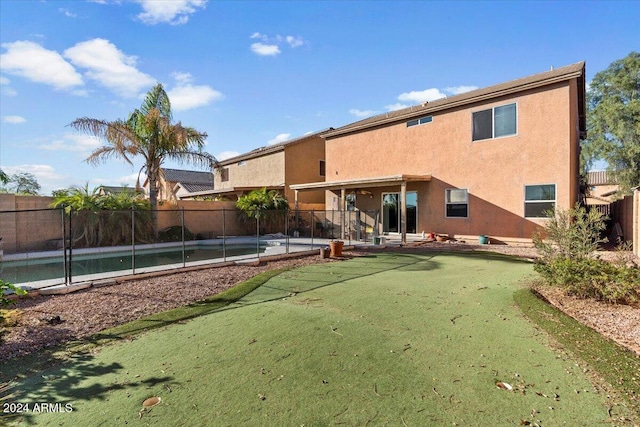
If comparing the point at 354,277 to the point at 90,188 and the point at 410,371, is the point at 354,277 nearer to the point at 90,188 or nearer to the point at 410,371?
the point at 410,371

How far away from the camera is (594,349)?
389 centimetres

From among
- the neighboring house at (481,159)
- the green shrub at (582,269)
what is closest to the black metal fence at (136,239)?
the neighboring house at (481,159)

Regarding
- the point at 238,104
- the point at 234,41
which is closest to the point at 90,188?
the point at 238,104

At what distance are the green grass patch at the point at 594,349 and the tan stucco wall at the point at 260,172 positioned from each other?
1898cm

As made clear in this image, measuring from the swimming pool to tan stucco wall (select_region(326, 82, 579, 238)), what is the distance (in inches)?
342

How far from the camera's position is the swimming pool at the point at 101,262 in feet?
28.0

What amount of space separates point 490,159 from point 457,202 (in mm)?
2363

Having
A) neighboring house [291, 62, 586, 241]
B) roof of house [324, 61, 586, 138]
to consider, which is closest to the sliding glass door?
neighboring house [291, 62, 586, 241]

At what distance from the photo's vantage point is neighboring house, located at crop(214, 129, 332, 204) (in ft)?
75.3

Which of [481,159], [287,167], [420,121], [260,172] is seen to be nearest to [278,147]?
[287,167]

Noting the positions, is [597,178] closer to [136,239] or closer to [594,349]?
[594,349]

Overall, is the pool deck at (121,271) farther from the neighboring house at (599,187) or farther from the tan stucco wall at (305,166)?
the neighboring house at (599,187)

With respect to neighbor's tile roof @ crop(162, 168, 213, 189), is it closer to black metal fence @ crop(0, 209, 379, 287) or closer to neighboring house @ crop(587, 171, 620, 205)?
black metal fence @ crop(0, 209, 379, 287)

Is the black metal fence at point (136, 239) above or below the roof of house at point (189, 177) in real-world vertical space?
below
